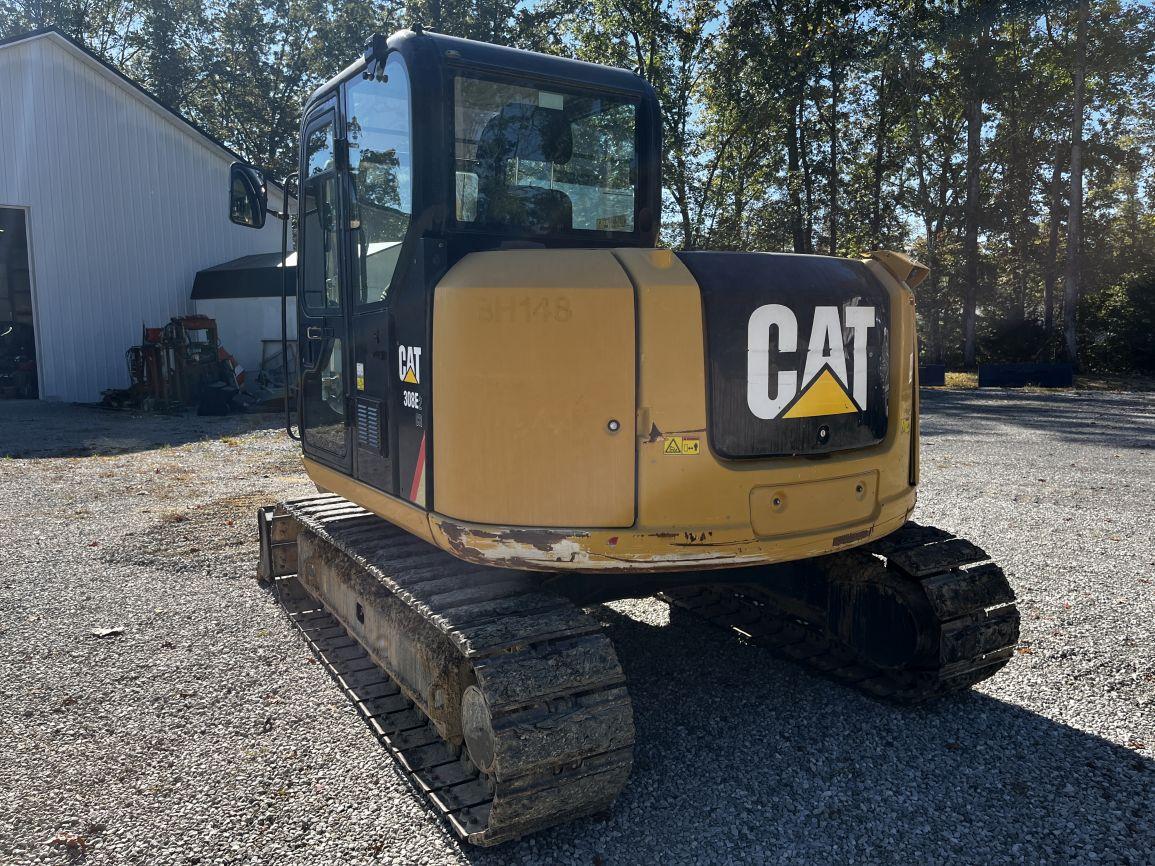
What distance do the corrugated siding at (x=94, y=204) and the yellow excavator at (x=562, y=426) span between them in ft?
61.3

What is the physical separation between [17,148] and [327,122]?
19.0 metres

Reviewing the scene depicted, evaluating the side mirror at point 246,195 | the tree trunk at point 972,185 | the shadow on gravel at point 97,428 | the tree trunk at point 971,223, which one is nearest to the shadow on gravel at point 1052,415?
the tree trunk at point 971,223

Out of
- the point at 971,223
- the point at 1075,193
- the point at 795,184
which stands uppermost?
the point at 795,184

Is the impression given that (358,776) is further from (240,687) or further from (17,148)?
(17,148)

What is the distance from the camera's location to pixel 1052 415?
16641 millimetres

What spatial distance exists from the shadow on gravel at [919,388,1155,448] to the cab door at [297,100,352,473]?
1004 cm

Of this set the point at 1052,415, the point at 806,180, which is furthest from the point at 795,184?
the point at 1052,415

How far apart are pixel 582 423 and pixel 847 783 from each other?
1.89 m

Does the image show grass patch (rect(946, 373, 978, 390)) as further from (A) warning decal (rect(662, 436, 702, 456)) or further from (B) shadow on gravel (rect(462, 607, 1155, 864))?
(A) warning decal (rect(662, 436, 702, 456))

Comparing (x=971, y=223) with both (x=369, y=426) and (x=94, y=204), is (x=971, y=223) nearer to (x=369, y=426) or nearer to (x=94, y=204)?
(x=94, y=204)

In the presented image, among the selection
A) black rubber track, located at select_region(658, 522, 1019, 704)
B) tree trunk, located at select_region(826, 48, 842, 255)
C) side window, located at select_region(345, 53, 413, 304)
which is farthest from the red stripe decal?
tree trunk, located at select_region(826, 48, 842, 255)

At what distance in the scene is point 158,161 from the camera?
21641mm

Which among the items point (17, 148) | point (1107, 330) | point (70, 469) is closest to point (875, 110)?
point (1107, 330)

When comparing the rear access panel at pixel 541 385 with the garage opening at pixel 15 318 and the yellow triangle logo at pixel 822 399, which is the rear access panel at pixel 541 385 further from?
the garage opening at pixel 15 318
